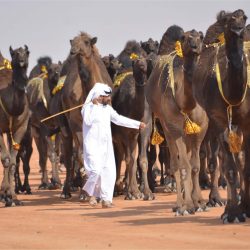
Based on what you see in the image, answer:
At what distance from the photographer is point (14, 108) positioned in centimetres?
1738

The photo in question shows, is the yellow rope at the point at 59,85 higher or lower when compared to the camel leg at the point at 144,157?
higher

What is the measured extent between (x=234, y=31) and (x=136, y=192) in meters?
6.68

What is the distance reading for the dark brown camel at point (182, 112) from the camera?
13789mm

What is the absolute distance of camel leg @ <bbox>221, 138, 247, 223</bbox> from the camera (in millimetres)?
12023

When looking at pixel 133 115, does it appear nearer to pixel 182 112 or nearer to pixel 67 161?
pixel 67 161

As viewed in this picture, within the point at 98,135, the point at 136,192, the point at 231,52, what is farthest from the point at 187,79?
the point at 136,192

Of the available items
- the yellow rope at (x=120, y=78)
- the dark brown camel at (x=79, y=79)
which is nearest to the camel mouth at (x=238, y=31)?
the dark brown camel at (x=79, y=79)

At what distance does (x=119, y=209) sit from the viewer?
1545cm

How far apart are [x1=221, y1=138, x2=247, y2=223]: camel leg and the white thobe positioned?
393 centimetres

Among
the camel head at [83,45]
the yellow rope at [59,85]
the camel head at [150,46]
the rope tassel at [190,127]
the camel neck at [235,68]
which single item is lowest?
the rope tassel at [190,127]

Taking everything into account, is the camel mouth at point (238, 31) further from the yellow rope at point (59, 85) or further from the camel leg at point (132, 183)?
the yellow rope at point (59, 85)

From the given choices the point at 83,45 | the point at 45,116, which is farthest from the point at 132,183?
the point at 45,116

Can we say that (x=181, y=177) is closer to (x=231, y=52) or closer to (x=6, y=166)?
(x=231, y=52)

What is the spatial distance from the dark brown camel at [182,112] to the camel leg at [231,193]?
145 cm
